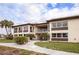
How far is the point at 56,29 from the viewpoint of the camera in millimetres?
8727

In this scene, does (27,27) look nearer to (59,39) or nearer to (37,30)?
(37,30)

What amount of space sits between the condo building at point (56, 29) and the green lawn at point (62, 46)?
19 cm

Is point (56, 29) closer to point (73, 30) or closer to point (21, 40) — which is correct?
point (73, 30)

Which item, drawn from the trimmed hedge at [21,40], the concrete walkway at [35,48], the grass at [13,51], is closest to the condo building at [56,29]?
the trimmed hedge at [21,40]

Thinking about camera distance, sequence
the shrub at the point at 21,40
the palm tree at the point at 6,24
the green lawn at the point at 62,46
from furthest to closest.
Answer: the shrub at the point at 21,40
the palm tree at the point at 6,24
the green lawn at the point at 62,46

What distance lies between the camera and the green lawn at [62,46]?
8.02 m

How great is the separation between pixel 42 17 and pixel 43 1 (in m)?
0.56

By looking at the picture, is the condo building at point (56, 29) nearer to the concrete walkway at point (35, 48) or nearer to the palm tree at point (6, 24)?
the palm tree at point (6, 24)

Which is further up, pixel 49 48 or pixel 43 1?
pixel 43 1

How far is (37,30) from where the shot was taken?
8.58 m

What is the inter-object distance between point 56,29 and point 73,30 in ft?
2.41

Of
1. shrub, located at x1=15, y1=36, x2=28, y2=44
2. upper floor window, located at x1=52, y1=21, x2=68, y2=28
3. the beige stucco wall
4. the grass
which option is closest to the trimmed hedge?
shrub, located at x1=15, y1=36, x2=28, y2=44
